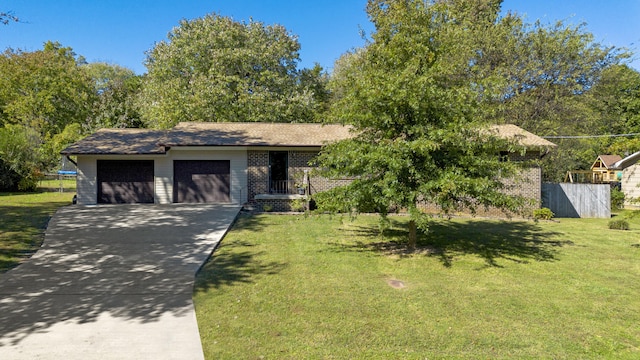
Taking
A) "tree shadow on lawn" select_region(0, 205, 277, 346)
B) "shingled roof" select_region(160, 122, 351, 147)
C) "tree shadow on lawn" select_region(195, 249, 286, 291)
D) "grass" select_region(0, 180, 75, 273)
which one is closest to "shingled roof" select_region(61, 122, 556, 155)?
"shingled roof" select_region(160, 122, 351, 147)

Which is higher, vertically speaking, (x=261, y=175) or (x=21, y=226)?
(x=261, y=175)

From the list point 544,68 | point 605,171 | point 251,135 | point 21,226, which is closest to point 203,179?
point 251,135

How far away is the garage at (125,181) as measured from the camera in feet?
53.6

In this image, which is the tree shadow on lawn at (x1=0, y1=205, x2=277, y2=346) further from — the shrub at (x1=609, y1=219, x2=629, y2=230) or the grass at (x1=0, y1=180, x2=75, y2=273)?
the shrub at (x1=609, y1=219, x2=629, y2=230)

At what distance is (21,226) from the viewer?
428 inches

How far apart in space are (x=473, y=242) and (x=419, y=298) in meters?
5.21

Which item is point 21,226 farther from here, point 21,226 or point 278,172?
point 278,172

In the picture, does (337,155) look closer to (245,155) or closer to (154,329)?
A: (154,329)

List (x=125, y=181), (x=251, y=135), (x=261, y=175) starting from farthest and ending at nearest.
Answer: (x=251, y=135)
(x=125, y=181)
(x=261, y=175)

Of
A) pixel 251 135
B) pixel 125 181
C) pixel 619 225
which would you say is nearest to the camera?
pixel 619 225

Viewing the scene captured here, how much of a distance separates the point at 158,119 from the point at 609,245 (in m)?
25.0

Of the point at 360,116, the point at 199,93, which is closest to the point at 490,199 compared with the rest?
the point at 360,116

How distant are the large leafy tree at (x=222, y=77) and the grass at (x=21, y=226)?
10.1m

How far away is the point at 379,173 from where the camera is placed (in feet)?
26.8
